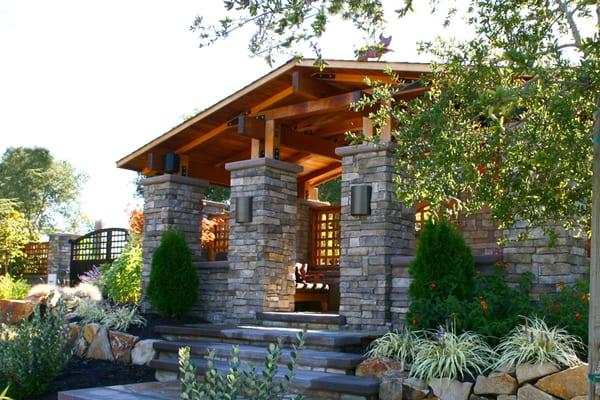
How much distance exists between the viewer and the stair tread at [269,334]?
8266mm

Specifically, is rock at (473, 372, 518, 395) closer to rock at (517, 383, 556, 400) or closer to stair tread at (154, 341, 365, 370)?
rock at (517, 383, 556, 400)

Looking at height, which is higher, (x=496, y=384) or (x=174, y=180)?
(x=174, y=180)

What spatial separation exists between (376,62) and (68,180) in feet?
97.5

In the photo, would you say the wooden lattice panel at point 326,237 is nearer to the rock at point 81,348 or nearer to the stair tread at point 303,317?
the stair tread at point 303,317

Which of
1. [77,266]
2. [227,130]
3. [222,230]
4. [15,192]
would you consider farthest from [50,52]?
[15,192]

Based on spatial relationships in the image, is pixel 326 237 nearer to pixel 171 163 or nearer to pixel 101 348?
pixel 171 163

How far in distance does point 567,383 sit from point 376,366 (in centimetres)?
186

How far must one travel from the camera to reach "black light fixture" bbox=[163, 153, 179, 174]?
1218 centimetres

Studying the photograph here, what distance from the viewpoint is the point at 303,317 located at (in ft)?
31.6

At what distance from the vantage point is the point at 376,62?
918 centimetres

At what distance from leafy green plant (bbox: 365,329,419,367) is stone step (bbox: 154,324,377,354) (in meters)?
0.56

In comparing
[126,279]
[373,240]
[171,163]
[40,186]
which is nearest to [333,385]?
[373,240]

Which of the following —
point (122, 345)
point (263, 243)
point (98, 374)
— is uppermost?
point (263, 243)

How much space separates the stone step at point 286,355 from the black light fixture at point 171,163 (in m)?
3.55
